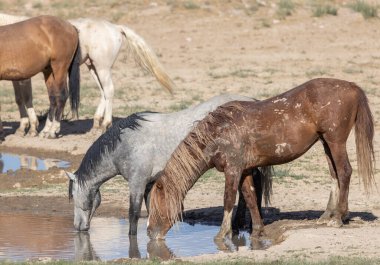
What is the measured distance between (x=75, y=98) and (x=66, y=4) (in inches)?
518

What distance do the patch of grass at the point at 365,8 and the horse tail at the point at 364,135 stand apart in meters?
17.2

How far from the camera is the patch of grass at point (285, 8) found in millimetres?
26938

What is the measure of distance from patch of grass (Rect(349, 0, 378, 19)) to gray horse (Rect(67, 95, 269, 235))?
55.4 feet

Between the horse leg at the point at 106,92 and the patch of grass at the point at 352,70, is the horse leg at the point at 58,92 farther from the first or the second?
the patch of grass at the point at 352,70

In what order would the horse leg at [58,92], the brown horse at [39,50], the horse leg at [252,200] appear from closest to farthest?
the horse leg at [252,200] → the brown horse at [39,50] → the horse leg at [58,92]

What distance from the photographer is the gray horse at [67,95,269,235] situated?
10.1 m

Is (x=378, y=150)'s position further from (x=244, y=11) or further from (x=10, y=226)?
(x=244, y=11)

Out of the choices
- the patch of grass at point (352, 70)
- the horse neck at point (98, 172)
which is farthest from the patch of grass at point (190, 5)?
the horse neck at point (98, 172)

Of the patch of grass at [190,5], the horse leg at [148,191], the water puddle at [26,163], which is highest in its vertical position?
the horse leg at [148,191]

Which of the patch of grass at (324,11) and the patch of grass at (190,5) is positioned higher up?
the patch of grass at (324,11)

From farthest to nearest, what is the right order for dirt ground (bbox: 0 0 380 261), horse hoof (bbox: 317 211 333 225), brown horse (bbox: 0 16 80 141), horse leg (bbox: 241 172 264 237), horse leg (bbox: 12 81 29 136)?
horse leg (bbox: 12 81 29 136)
brown horse (bbox: 0 16 80 141)
dirt ground (bbox: 0 0 380 261)
horse hoof (bbox: 317 211 333 225)
horse leg (bbox: 241 172 264 237)

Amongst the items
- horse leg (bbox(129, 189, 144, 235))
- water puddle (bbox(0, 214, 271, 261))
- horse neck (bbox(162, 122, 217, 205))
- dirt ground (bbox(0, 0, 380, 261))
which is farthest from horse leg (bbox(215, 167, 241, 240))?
horse leg (bbox(129, 189, 144, 235))

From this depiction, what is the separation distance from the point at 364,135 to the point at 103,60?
7.74m

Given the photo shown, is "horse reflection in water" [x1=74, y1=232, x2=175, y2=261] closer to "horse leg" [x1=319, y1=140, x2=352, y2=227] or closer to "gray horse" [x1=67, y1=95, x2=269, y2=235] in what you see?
"gray horse" [x1=67, y1=95, x2=269, y2=235]
